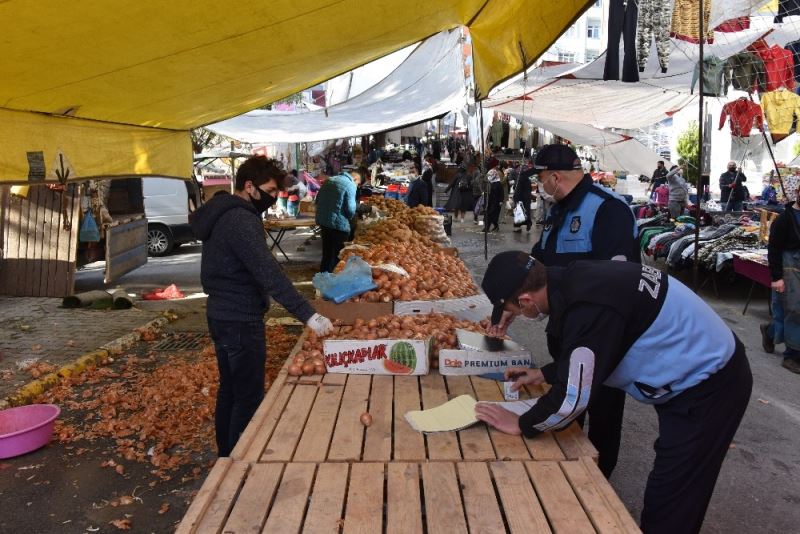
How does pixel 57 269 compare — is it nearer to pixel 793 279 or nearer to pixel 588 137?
pixel 793 279

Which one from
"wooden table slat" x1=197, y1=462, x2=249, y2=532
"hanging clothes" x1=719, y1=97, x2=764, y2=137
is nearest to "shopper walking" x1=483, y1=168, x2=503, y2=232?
"hanging clothes" x1=719, y1=97, x2=764, y2=137

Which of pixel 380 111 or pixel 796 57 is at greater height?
pixel 796 57

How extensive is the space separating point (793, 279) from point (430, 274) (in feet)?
13.1

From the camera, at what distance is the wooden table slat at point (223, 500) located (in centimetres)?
201

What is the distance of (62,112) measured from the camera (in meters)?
4.52

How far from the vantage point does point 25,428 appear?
180 inches

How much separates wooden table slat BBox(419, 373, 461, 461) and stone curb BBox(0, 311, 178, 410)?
4.01 m

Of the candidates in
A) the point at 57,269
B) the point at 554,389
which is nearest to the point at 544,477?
the point at 554,389

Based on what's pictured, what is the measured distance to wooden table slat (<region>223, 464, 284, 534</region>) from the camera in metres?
2.02

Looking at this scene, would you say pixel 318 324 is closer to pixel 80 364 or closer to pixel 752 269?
pixel 80 364

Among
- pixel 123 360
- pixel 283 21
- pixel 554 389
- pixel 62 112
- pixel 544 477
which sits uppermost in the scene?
pixel 283 21

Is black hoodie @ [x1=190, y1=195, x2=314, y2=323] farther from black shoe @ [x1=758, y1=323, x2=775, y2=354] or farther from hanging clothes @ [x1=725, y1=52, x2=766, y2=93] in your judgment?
hanging clothes @ [x1=725, y1=52, x2=766, y2=93]

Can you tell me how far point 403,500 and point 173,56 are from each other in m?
3.30

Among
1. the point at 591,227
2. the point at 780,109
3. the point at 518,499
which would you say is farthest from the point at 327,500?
the point at 780,109
